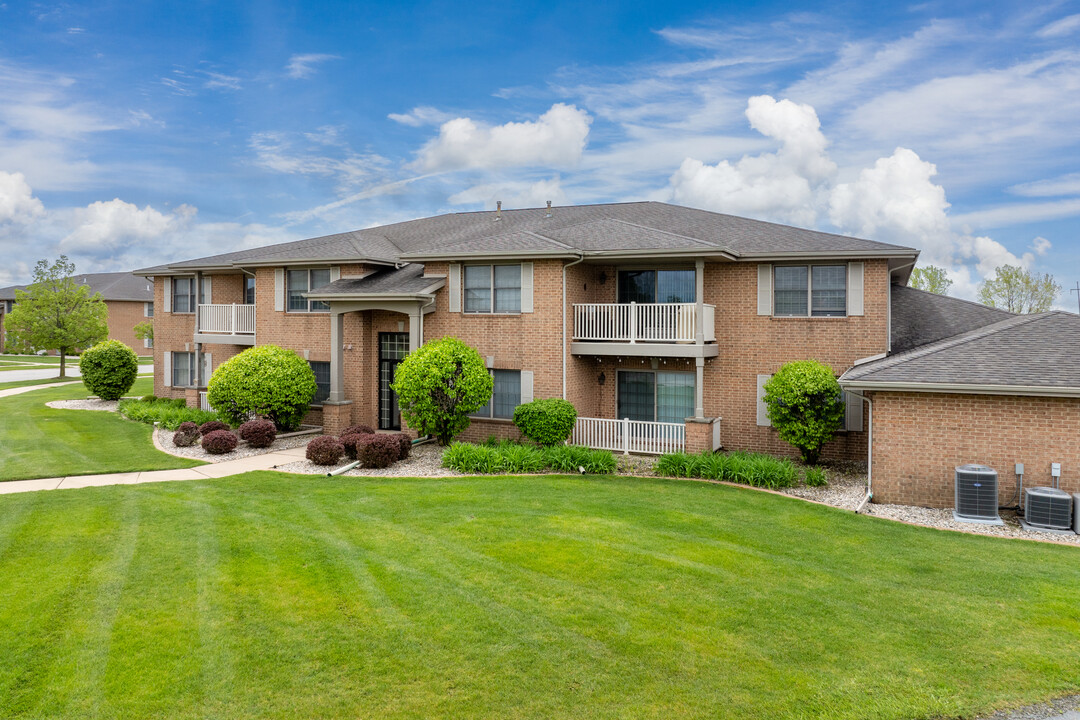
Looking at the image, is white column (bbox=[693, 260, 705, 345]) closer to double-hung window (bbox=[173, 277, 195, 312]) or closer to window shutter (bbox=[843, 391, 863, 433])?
window shutter (bbox=[843, 391, 863, 433])

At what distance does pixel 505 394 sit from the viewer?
17.1m

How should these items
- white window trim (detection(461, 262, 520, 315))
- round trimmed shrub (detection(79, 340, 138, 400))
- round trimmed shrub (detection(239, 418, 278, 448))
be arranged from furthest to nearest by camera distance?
round trimmed shrub (detection(79, 340, 138, 400))
white window trim (detection(461, 262, 520, 315))
round trimmed shrub (detection(239, 418, 278, 448))

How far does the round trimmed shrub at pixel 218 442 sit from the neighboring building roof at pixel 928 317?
16217 mm

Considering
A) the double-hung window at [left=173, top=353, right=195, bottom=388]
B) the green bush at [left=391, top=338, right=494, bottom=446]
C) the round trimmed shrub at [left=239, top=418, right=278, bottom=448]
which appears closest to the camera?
the green bush at [left=391, top=338, right=494, bottom=446]

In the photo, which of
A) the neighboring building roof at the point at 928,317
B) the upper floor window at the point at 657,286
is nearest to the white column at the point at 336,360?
the upper floor window at the point at 657,286

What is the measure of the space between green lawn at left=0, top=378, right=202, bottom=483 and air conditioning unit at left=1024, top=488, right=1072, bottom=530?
1622 cm

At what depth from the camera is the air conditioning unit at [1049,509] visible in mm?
10102

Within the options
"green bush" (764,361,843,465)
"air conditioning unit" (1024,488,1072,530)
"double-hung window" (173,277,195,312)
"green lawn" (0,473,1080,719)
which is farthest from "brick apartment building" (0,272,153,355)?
"air conditioning unit" (1024,488,1072,530)

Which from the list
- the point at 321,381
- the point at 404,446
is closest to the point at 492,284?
the point at 404,446

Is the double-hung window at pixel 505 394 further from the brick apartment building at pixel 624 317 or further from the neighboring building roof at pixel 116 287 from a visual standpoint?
the neighboring building roof at pixel 116 287

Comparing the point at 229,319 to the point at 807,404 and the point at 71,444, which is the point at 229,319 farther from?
the point at 807,404

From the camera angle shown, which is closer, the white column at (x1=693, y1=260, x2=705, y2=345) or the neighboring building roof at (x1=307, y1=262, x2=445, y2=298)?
the white column at (x1=693, y1=260, x2=705, y2=345)

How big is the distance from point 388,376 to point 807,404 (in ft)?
37.6

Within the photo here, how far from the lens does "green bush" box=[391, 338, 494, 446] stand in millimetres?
15133
